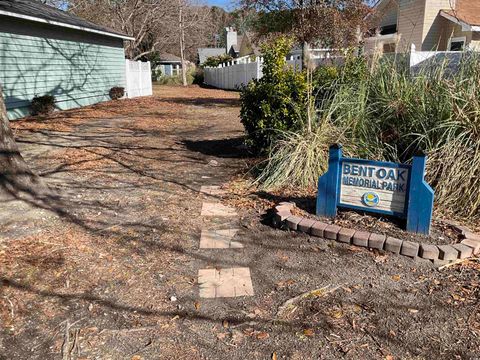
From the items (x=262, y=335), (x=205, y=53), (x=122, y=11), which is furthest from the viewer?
(x=205, y=53)

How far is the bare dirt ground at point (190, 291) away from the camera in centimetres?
228

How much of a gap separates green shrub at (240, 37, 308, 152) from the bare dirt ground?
1422 mm

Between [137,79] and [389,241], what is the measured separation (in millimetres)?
18297

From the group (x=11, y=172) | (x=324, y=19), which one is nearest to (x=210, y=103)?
(x=324, y=19)

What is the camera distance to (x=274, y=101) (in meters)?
5.84

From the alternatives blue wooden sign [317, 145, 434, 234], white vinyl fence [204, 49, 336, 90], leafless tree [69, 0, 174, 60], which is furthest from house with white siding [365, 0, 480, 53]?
leafless tree [69, 0, 174, 60]

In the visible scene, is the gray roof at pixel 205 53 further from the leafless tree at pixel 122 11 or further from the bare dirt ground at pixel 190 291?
the bare dirt ground at pixel 190 291

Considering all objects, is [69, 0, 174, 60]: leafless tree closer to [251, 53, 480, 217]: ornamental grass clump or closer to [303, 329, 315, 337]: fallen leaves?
[251, 53, 480, 217]: ornamental grass clump

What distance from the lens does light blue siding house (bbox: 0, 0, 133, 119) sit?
426 inches

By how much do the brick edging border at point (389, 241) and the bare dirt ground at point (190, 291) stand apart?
0.27 feet

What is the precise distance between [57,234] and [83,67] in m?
12.6

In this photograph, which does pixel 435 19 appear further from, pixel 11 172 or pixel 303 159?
pixel 11 172

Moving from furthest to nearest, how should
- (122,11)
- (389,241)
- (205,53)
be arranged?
(205,53), (122,11), (389,241)

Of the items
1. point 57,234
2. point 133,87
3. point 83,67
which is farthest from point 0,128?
point 133,87
